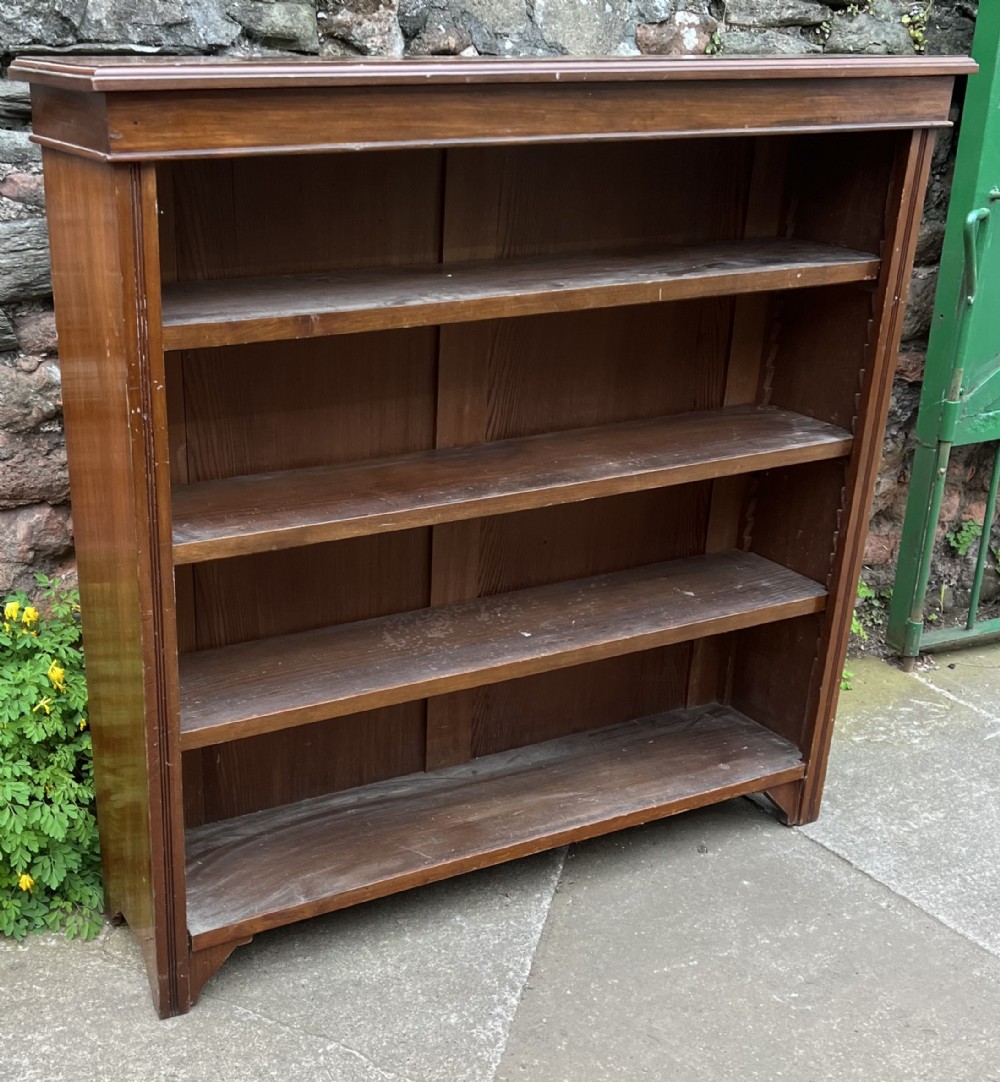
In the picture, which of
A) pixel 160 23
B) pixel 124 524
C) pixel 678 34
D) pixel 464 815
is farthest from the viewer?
pixel 678 34

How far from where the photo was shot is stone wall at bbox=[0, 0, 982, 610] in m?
2.34

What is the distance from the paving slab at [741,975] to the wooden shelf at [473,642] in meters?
0.54

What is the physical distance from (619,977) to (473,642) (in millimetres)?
724

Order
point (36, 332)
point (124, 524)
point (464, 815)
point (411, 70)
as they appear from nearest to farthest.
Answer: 1. point (411, 70)
2. point (124, 524)
3. point (36, 332)
4. point (464, 815)

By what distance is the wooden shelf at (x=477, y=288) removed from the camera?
2.04 m

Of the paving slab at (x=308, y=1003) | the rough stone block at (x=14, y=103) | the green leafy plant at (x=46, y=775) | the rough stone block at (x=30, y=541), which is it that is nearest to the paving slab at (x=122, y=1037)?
the paving slab at (x=308, y=1003)

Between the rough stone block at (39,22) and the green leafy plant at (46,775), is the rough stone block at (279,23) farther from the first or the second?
the green leafy plant at (46,775)

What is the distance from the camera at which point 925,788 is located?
319 centimetres

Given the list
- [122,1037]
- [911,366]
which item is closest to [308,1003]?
[122,1037]

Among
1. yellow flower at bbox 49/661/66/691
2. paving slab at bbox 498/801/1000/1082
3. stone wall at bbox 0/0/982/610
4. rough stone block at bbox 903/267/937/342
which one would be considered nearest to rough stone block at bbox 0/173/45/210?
stone wall at bbox 0/0/982/610

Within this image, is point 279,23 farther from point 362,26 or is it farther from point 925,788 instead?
point 925,788

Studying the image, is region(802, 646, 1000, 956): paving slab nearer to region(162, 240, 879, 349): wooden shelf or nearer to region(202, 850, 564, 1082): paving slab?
region(202, 850, 564, 1082): paving slab

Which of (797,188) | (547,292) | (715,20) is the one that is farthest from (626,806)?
(715,20)

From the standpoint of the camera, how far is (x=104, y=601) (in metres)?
2.25
